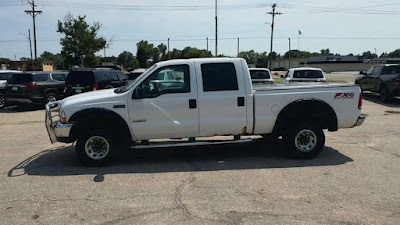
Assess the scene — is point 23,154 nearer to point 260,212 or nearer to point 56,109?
point 56,109

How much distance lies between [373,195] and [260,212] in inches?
69.2

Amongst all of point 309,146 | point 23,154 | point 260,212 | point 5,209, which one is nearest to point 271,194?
point 260,212

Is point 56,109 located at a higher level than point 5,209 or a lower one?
higher

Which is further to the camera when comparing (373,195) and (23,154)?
(23,154)

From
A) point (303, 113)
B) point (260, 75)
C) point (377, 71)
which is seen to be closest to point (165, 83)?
point (303, 113)

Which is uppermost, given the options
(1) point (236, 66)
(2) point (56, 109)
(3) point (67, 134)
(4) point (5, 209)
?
(1) point (236, 66)

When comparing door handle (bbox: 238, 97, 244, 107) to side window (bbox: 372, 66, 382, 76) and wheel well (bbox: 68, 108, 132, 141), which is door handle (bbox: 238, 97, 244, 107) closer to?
wheel well (bbox: 68, 108, 132, 141)

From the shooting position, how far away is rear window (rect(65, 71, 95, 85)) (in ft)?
49.7

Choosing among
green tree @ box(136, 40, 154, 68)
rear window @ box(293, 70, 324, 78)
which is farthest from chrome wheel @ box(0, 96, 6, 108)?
green tree @ box(136, 40, 154, 68)

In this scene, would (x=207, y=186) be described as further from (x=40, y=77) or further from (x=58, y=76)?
(x=58, y=76)

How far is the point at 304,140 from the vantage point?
709 cm

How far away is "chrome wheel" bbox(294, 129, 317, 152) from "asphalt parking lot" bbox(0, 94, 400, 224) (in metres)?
0.28

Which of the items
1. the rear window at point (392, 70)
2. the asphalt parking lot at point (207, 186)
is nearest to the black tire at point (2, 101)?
the asphalt parking lot at point (207, 186)

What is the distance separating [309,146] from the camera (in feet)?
23.2
